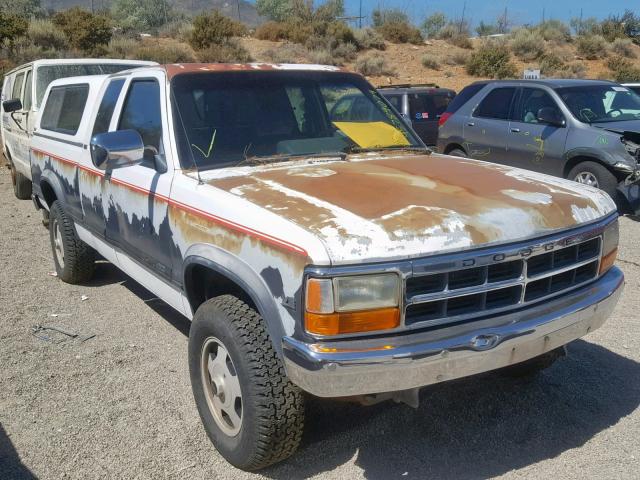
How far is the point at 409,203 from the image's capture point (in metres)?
2.95

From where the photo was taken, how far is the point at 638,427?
137 inches

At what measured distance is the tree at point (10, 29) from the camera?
75.9 feet

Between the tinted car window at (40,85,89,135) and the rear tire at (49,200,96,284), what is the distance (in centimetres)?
71

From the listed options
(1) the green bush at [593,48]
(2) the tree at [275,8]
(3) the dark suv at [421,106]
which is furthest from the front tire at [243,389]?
(2) the tree at [275,8]

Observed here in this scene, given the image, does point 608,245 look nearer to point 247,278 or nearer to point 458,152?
point 247,278

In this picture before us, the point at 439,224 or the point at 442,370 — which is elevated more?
the point at 439,224

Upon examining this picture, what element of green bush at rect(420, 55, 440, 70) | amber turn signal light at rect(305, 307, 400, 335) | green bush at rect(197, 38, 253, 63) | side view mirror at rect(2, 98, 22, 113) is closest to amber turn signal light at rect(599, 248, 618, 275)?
amber turn signal light at rect(305, 307, 400, 335)

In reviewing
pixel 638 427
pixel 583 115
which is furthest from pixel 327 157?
pixel 583 115

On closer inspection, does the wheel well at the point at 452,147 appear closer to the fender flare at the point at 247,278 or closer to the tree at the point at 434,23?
the fender flare at the point at 247,278

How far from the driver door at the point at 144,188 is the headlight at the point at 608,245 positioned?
2320 mm

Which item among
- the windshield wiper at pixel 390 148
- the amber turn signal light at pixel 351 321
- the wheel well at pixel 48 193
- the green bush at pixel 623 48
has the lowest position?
the green bush at pixel 623 48

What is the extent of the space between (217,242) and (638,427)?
244cm

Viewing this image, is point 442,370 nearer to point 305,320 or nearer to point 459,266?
point 459,266

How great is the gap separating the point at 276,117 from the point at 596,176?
565 cm
